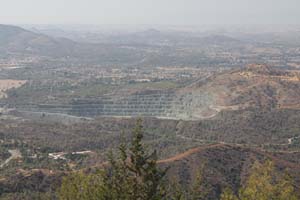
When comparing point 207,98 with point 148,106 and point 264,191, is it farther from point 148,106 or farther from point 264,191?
point 264,191

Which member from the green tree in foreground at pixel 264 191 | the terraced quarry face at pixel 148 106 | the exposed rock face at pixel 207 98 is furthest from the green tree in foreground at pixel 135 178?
the terraced quarry face at pixel 148 106

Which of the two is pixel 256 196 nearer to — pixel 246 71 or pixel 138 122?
pixel 138 122

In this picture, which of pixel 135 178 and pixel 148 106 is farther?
pixel 148 106

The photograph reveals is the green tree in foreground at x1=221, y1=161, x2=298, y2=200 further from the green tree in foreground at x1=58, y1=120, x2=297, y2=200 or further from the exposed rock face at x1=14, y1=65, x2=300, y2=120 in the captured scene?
the exposed rock face at x1=14, y1=65, x2=300, y2=120

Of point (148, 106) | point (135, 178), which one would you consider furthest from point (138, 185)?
point (148, 106)

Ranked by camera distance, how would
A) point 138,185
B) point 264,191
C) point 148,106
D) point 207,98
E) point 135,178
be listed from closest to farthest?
point 138,185, point 135,178, point 264,191, point 207,98, point 148,106

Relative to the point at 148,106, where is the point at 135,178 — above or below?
above

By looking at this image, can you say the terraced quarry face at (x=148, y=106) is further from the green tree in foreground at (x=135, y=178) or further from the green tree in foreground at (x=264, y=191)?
the green tree in foreground at (x=135, y=178)

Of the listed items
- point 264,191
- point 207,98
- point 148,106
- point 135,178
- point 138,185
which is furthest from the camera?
point 148,106

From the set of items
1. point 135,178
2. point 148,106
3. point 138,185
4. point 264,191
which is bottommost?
point 148,106

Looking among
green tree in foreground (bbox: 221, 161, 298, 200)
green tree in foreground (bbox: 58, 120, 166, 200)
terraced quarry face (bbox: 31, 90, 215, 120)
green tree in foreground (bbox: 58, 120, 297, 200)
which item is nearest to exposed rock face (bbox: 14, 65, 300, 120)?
terraced quarry face (bbox: 31, 90, 215, 120)

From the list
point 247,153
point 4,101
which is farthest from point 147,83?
point 247,153
